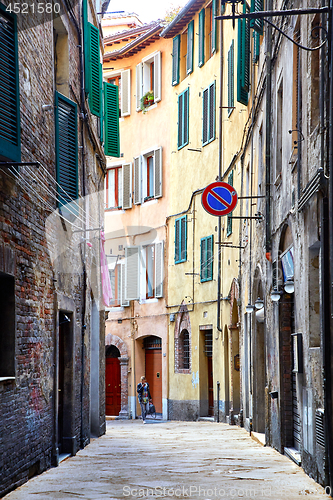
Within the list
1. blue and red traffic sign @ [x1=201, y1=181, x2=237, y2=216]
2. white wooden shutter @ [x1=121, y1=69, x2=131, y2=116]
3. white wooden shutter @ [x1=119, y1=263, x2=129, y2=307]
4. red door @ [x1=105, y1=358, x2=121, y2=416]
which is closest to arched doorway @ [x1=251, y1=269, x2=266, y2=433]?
blue and red traffic sign @ [x1=201, y1=181, x2=237, y2=216]

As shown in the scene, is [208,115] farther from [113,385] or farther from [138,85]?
[113,385]

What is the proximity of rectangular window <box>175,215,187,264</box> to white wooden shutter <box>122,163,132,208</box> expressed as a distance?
10.8 feet

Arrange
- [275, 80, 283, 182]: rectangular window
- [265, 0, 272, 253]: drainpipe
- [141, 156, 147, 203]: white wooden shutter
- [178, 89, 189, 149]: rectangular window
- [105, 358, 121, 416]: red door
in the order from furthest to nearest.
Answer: [105, 358, 121, 416]: red door → [141, 156, 147, 203]: white wooden shutter → [178, 89, 189, 149]: rectangular window → [265, 0, 272, 253]: drainpipe → [275, 80, 283, 182]: rectangular window

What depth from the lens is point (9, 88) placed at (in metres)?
6.18

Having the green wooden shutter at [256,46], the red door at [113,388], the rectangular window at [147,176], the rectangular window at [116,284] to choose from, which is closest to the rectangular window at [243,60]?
the green wooden shutter at [256,46]

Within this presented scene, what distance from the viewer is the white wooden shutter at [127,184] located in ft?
81.1

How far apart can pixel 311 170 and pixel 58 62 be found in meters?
4.62

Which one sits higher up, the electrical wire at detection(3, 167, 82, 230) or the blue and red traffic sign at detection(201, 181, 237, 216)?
the blue and red traffic sign at detection(201, 181, 237, 216)

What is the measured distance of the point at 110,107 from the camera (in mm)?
14828

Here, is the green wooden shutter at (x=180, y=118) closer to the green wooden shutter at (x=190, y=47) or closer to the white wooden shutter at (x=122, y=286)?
the green wooden shutter at (x=190, y=47)

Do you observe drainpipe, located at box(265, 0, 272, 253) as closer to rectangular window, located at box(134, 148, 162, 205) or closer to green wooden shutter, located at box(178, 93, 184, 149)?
green wooden shutter, located at box(178, 93, 184, 149)

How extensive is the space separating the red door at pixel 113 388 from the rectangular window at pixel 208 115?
30.6 feet

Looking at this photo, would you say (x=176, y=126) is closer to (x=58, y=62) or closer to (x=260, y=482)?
(x=58, y=62)

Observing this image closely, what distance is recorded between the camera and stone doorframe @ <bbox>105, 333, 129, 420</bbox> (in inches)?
937
